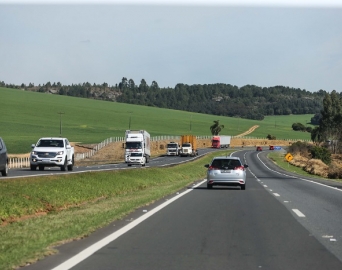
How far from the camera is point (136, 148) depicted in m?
70.6

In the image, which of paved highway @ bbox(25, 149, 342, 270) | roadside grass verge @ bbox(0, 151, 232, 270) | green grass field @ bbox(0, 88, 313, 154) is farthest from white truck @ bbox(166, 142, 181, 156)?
paved highway @ bbox(25, 149, 342, 270)

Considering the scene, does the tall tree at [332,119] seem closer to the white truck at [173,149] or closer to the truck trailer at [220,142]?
the truck trailer at [220,142]

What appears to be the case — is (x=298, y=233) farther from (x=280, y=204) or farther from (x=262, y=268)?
(x=280, y=204)

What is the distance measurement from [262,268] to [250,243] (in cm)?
275

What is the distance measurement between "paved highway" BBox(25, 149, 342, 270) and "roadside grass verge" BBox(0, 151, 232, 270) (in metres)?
0.44

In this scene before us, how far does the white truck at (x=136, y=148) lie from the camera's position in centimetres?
6888

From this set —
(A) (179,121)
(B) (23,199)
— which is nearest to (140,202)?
(B) (23,199)

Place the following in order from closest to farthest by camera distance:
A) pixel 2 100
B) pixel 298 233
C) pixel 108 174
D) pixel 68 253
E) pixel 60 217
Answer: pixel 68 253 → pixel 298 233 → pixel 60 217 → pixel 108 174 → pixel 2 100

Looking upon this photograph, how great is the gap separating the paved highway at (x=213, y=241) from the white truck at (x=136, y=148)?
47668 millimetres

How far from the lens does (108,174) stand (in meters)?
36.0

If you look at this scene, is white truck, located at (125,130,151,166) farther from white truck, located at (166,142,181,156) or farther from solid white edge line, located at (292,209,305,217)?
solid white edge line, located at (292,209,305,217)

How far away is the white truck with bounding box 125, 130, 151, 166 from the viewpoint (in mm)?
68875

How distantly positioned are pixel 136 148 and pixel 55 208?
1868 inches

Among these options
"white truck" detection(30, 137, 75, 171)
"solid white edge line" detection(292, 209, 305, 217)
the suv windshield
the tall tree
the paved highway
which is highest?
the tall tree
